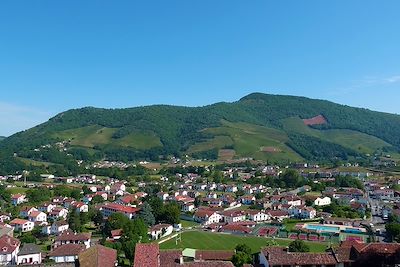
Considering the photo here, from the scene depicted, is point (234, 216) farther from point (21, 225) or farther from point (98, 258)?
point (98, 258)

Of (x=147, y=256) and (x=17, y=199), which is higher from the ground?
(x=17, y=199)

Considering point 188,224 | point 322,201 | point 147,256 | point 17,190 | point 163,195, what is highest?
point 17,190

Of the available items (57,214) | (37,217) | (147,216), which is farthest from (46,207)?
(147,216)

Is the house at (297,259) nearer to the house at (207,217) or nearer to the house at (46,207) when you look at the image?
the house at (207,217)

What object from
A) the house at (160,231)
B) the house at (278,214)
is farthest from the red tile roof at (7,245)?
the house at (278,214)

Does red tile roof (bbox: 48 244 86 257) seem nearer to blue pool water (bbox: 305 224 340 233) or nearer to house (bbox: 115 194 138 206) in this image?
blue pool water (bbox: 305 224 340 233)

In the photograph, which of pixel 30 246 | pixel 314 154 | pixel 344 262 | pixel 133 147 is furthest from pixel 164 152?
pixel 344 262

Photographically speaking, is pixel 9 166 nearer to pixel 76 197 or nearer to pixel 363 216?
pixel 76 197
